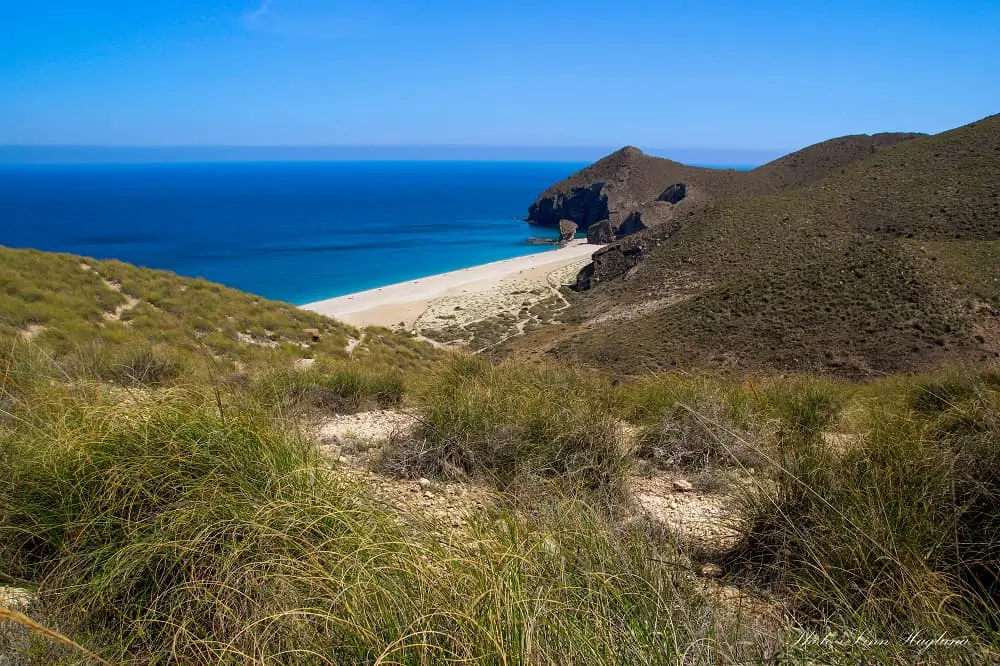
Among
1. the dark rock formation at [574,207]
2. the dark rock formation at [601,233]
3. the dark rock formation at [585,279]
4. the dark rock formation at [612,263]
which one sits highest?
the dark rock formation at [574,207]

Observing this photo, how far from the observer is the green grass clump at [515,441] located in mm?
4062

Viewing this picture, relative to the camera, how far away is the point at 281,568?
6.78 feet

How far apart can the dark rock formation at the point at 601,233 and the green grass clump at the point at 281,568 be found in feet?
261

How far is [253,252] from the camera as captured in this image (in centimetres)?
7012

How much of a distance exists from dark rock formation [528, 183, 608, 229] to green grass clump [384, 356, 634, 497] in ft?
286

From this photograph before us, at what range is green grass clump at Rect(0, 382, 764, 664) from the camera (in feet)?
5.81

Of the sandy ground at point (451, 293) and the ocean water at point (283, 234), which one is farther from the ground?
the ocean water at point (283, 234)

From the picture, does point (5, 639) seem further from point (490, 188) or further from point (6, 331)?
point (490, 188)

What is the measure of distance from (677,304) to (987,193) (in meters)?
18.6

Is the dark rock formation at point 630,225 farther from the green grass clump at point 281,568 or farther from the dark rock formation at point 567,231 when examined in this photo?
the green grass clump at point 281,568

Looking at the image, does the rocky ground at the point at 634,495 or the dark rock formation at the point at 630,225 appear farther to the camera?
the dark rock formation at the point at 630,225

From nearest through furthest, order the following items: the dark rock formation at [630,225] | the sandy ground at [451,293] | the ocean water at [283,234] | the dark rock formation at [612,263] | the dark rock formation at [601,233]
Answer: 1. the sandy ground at [451,293]
2. the dark rock formation at [612,263]
3. the ocean water at [283,234]
4. the dark rock formation at [630,225]
5. the dark rock formation at [601,233]

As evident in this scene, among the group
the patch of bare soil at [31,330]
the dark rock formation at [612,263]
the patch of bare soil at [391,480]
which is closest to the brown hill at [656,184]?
the dark rock formation at [612,263]

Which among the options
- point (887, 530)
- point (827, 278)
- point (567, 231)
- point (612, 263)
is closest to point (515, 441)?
point (887, 530)
